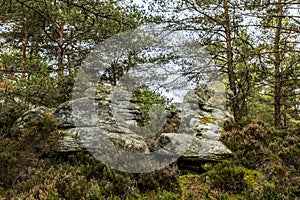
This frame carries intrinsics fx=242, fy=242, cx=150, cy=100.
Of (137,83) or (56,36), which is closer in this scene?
(137,83)

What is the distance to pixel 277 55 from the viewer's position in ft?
29.2

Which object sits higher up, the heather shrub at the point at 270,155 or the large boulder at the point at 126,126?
the large boulder at the point at 126,126

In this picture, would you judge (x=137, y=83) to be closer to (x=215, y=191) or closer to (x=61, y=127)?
(x=61, y=127)

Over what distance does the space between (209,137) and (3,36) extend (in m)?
11.1

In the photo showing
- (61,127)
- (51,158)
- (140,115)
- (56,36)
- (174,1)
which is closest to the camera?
(51,158)

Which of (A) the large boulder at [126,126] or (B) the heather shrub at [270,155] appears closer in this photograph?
(B) the heather shrub at [270,155]

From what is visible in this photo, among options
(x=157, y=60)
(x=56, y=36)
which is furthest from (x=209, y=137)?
(x=56, y=36)

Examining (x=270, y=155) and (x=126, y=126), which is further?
(x=126, y=126)

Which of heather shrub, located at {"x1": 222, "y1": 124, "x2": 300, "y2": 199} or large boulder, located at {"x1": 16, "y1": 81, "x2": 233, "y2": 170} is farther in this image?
large boulder, located at {"x1": 16, "y1": 81, "x2": 233, "y2": 170}

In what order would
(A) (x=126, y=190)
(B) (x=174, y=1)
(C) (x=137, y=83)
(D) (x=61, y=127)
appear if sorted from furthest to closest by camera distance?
(C) (x=137, y=83), (B) (x=174, y=1), (D) (x=61, y=127), (A) (x=126, y=190)

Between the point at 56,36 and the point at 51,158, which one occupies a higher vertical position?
the point at 56,36

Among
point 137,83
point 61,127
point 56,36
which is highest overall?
point 56,36

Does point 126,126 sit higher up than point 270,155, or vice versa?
point 126,126

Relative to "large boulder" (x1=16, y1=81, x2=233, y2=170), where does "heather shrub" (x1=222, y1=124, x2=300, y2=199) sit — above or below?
below
